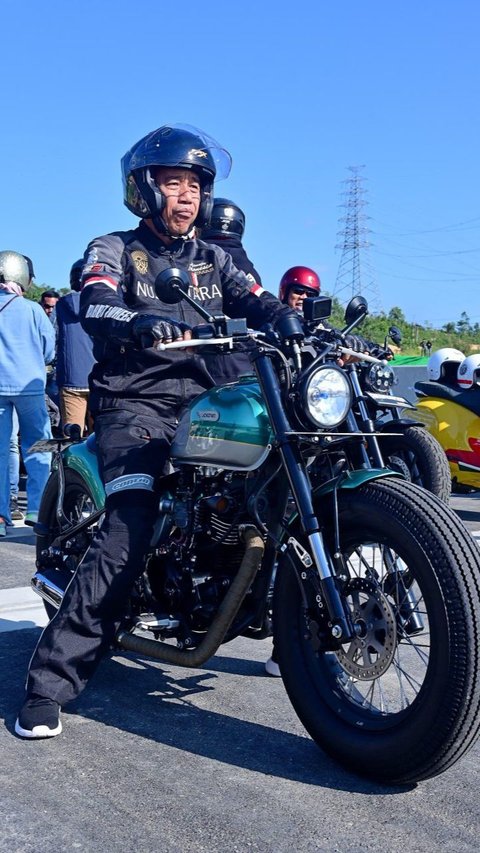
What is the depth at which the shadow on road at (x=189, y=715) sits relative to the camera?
9.96 feet

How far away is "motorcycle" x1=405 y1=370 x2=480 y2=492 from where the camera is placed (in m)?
8.95

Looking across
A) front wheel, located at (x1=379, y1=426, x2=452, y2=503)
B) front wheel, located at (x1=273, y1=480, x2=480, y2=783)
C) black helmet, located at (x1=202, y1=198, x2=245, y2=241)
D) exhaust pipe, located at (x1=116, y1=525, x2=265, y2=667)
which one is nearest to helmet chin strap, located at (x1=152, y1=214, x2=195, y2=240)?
exhaust pipe, located at (x1=116, y1=525, x2=265, y2=667)

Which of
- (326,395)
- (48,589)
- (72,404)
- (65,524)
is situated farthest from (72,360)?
(326,395)

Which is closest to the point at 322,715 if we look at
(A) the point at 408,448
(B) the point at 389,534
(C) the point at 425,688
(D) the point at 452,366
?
(C) the point at 425,688

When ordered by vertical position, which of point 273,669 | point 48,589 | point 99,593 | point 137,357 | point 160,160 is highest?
point 160,160

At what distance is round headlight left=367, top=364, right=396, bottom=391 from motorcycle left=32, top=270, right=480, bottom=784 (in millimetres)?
1806

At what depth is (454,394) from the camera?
913 cm

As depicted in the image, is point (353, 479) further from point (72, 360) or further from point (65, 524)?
point (72, 360)

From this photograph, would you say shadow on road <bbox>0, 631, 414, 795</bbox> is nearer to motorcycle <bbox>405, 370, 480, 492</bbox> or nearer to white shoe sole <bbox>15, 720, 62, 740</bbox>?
white shoe sole <bbox>15, 720, 62, 740</bbox>

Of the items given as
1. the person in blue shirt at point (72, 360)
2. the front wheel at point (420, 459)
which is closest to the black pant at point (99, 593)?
the front wheel at point (420, 459)

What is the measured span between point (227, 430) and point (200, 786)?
1.09m

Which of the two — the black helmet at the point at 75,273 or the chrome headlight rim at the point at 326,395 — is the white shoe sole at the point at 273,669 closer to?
the chrome headlight rim at the point at 326,395


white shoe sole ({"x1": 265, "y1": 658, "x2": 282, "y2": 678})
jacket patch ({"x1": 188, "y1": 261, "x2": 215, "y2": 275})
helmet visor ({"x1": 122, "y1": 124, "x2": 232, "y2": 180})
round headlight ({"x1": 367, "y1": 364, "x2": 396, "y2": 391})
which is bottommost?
white shoe sole ({"x1": 265, "y1": 658, "x2": 282, "y2": 678})

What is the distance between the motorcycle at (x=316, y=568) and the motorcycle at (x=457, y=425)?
552cm
